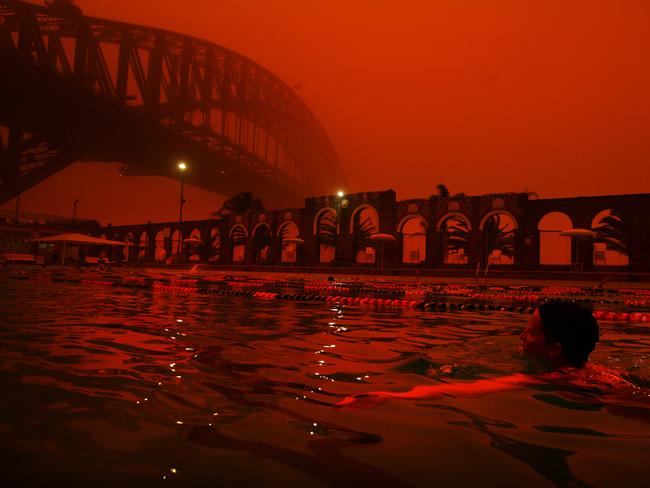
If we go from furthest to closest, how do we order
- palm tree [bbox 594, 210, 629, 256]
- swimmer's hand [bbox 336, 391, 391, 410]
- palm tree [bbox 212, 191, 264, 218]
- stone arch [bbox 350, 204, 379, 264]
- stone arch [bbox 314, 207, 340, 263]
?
palm tree [bbox 212, 191, 264, 218], stone arch [bbox 314, 207, 340, 263], stone arch [bbox 350, 204, 379, 264], palm tree [bbox 594, 210, 629, 256], swimmer's hand [bbox 336, 391, 391, 410]

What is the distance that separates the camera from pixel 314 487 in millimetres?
1337

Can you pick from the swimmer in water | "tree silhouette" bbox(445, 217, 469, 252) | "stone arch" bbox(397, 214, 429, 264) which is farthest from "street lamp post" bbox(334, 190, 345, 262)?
the swimmer in water

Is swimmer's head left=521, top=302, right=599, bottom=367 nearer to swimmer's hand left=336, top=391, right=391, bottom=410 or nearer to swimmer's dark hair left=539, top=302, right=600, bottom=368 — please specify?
swimmer's dark hair left=539, top=302, right=600, bottom=368

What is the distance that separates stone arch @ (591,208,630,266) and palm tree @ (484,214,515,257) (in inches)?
141

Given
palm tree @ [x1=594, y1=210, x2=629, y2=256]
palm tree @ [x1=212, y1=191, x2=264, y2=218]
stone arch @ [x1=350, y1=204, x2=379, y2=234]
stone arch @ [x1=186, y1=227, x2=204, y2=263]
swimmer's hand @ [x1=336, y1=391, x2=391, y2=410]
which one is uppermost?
palm tree @ [x1=212, y1=191, x2=264, y2=218]

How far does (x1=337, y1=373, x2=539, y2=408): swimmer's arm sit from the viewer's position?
2189 millimetres

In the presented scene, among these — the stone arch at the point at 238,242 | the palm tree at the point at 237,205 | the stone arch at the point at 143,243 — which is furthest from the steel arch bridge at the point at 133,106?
the stone arch at the point at 238,242

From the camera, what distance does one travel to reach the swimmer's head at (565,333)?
2.88 meters

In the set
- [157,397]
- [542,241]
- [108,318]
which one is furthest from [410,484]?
[542,241]

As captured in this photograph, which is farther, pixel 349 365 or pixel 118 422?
pixel 349 365

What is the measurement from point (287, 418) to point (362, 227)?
26730 millimetres

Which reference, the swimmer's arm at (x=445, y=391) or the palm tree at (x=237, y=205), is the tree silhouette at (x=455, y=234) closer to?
the palm tree at (x=237, y=205)

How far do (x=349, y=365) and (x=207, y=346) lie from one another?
120cm

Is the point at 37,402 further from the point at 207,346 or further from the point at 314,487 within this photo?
the point at 207,346
